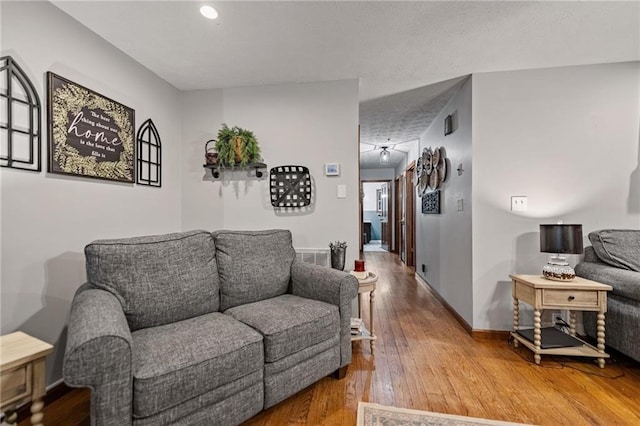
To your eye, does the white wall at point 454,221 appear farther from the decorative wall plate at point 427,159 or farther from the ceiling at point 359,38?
the ceiling at point 359,38

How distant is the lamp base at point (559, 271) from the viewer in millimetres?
2006

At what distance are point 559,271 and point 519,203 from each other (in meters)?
0.64

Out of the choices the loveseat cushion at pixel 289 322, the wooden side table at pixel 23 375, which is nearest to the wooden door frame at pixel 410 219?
the loveseat cushion at pixel 289 322

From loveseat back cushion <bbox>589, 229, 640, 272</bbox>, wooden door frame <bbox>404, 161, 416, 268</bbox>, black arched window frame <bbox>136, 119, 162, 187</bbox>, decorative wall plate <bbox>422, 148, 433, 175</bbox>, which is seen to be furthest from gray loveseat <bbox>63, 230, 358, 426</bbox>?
wooden door frame <bbox>404, 161, 416, 268</bbox>

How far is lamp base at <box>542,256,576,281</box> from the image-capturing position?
201cm

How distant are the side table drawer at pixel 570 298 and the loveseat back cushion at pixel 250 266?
6.03 feet

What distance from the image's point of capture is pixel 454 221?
2.90 meters

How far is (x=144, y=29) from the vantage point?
6.05 feet

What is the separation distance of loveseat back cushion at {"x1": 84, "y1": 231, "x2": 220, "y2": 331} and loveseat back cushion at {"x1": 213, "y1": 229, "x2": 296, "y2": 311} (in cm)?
8

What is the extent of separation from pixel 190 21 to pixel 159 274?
157 cm

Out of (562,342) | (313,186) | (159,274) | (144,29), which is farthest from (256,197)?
(562,342)

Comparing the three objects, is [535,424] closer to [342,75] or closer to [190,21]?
[342,75]

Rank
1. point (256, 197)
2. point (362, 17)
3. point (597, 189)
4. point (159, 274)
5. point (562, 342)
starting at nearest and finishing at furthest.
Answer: point (159, 274)
point (362, 17)
point (562, 342)
point (597, 189)
point (256, 197)

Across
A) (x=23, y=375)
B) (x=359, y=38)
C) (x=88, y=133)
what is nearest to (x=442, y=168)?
(x=359, y=38)
